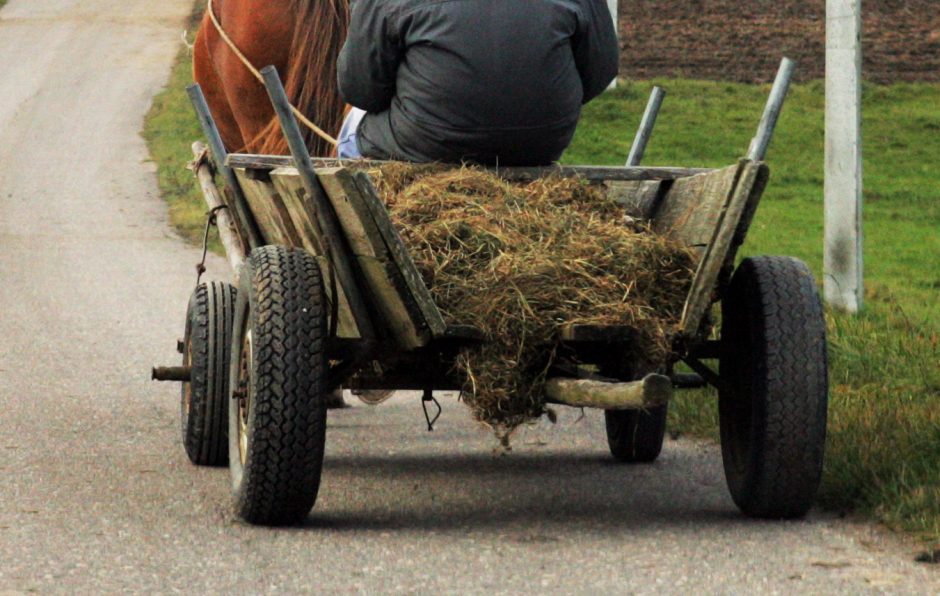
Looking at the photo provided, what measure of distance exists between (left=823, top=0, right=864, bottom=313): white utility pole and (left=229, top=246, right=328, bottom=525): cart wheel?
16.7 ft

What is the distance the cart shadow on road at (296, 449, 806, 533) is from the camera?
5227 millimetres

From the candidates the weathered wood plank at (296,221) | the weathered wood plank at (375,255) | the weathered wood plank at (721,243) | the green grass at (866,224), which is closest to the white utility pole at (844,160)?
the green grass at (866,224)

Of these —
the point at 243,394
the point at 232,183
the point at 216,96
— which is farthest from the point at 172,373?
the point at 216,96

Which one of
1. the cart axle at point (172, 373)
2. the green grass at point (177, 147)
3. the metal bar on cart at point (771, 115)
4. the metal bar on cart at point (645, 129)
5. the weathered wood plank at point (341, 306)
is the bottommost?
the green grass at point (177, 147)

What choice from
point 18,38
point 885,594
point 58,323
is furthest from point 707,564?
point 18,38

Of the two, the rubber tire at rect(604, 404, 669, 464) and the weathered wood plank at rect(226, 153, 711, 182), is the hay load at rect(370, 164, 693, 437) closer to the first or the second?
the weathered wood plank at rect(226, 153, 711, 182)

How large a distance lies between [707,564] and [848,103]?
215 inches

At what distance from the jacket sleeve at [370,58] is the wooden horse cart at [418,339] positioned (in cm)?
45

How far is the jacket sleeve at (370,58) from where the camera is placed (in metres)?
5.71

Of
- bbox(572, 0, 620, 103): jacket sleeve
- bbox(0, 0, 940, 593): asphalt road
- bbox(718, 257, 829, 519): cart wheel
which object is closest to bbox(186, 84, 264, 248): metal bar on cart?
bbox(0, 0, 940, 593): asphalt road

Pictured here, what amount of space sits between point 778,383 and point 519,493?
48.9 inches

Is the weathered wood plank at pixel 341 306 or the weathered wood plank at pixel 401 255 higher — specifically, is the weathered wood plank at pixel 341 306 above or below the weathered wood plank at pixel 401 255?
below

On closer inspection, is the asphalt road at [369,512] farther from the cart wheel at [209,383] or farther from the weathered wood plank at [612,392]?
the weathered wood plank at [612,392]

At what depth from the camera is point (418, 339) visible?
15.6 ft
